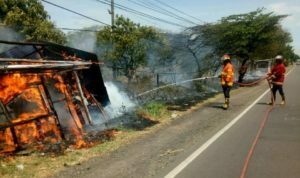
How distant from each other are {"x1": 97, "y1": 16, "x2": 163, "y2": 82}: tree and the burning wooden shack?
9245 millimetres

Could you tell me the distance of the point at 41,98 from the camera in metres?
10.4

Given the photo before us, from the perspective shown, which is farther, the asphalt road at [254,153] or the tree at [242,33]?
the tree at [242,33]

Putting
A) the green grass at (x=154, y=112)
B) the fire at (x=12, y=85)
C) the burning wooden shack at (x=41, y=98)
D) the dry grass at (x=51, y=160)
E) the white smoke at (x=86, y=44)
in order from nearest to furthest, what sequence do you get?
1. the dry grass at (x=51, y=160)
2. the burning wooden shack at (x=41, y=98)
3. the fire at (x=12, y=85)
4. the green grass at (x=154, y=112)
5. the white smoke at (x=86, y=44)

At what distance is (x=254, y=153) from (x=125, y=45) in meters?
14.8

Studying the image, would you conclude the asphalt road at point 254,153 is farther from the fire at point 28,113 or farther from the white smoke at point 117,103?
the white smoke at point 117,103

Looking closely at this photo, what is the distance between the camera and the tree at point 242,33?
93.1ft

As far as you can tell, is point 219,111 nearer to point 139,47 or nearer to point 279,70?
point 279,70

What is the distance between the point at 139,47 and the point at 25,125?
14.2m

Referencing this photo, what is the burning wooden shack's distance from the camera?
364 inches

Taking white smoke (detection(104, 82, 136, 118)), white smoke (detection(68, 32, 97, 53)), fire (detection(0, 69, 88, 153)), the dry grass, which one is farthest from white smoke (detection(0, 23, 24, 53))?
the dry grass

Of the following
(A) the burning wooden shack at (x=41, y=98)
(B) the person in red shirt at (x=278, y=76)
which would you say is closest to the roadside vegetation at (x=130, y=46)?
(A) the burning wooden shack at (x=41, y=98)

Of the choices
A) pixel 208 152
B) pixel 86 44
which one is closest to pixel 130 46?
pixel 86 44

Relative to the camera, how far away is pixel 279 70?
53.8 ft

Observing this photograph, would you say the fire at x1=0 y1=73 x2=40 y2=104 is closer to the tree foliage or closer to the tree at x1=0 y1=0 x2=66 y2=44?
the tree at x1=0 y1=0 x2=66 y2=44
